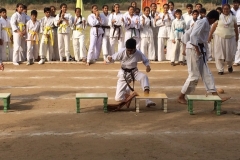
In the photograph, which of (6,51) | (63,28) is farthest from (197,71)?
(6,51)

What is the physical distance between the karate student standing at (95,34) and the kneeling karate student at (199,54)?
5771 millimetres

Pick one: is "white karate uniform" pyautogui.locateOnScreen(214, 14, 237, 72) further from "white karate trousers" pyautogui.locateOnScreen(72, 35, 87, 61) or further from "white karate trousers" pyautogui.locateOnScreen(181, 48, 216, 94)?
"white karate trousers" pyautogui.locateOnScreen(72, 35, 87, 61)

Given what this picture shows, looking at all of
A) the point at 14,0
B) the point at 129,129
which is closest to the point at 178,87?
the point at 129,129

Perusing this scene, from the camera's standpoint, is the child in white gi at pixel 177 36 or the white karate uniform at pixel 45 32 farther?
the white karate uniform at pixel 45 32

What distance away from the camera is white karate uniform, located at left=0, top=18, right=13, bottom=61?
1559cm

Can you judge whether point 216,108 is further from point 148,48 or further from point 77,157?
point 148,48

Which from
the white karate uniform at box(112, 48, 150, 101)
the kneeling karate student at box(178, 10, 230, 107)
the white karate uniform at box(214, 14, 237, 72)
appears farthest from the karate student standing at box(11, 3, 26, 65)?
the kneeling karate student at box(178, 10, 230, 107)

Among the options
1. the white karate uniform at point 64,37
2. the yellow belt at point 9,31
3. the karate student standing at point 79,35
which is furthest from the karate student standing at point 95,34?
the yellow belt at point 9,31

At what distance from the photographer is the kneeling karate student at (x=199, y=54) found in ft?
32.0

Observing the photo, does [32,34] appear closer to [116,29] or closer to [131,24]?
[116,29]

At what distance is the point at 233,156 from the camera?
690cm

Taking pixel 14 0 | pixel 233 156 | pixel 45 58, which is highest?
pixel 14 0

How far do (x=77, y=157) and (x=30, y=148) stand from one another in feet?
2.75

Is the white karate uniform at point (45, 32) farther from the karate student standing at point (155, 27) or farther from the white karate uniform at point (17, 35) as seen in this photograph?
the karate student standing at point (155, 27)
